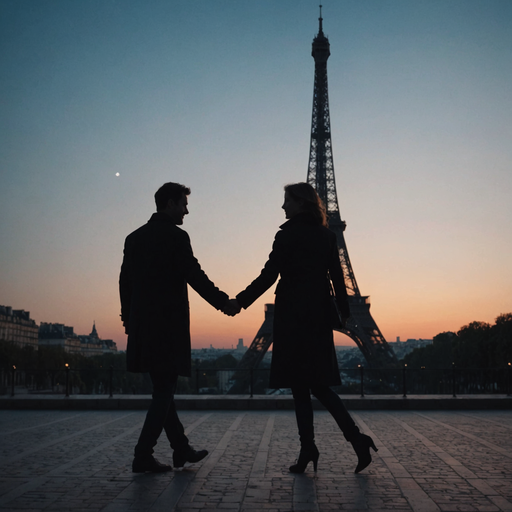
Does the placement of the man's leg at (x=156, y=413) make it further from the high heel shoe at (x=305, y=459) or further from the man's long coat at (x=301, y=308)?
the high heel shoe at (x=305, y=459)

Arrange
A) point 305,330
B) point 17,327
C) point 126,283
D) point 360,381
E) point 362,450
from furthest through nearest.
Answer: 1. point 17,327
2. point 360,381
3. point 126,283
4. point 305,330
5. point 362,450

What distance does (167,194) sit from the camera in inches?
225

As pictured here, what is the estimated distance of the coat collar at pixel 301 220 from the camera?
5562mm

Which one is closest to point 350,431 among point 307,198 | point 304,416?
point 304,416

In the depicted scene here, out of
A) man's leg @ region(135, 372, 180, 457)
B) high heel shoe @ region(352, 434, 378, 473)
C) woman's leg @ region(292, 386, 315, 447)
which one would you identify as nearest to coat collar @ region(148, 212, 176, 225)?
man's leg @ region(135, 372, 180, 457)

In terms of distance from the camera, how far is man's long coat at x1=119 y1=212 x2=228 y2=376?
5.33m

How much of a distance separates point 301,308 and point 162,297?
118 centimetres

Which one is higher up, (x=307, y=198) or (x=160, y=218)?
(x=307, y=198)

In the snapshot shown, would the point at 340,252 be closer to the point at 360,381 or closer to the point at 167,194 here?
the point at 360,381

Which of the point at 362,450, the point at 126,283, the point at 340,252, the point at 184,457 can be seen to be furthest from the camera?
the point at 340,252

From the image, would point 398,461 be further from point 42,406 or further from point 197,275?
point 42,406

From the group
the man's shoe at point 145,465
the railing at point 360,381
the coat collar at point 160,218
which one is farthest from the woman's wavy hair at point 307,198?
the railing at point 360,381

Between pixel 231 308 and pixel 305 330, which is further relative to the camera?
pixel 231 308

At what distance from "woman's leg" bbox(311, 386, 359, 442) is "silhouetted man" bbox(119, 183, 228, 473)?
1121 mm
